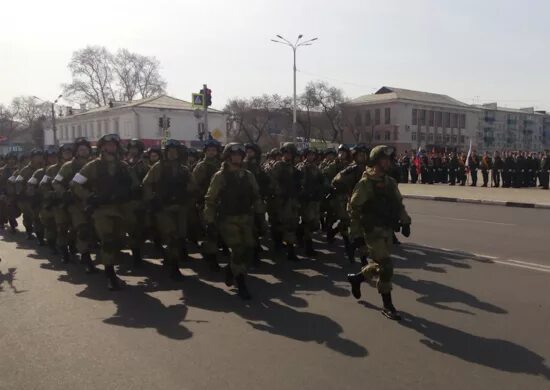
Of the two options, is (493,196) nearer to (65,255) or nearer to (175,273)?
(175,273)

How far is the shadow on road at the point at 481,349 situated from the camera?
4.05m

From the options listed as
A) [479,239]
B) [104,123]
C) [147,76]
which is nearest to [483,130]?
[147,76]

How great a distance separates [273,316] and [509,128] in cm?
11926

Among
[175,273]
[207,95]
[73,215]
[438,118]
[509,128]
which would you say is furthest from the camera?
[509,128]

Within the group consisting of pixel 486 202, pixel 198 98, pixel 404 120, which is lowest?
pixel 486 202

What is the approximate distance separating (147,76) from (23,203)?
7004cm

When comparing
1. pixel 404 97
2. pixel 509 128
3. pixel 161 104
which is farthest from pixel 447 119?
pixel 161 104

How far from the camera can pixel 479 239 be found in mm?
9953

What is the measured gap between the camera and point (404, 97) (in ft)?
272

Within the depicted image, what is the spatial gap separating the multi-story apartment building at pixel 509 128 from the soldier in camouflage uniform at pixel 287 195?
329 feet

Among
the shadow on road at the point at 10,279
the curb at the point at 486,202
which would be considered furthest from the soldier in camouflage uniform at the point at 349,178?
the curb at the point at 486,202

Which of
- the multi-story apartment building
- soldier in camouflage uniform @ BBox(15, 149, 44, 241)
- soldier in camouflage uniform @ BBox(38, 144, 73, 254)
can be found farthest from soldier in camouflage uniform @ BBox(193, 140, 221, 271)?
the multi-story apartment building

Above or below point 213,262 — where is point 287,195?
above

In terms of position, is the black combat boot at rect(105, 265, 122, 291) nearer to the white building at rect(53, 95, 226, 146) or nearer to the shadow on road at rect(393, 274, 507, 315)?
the shadow on road at rect(393, 274, 507, 315)
